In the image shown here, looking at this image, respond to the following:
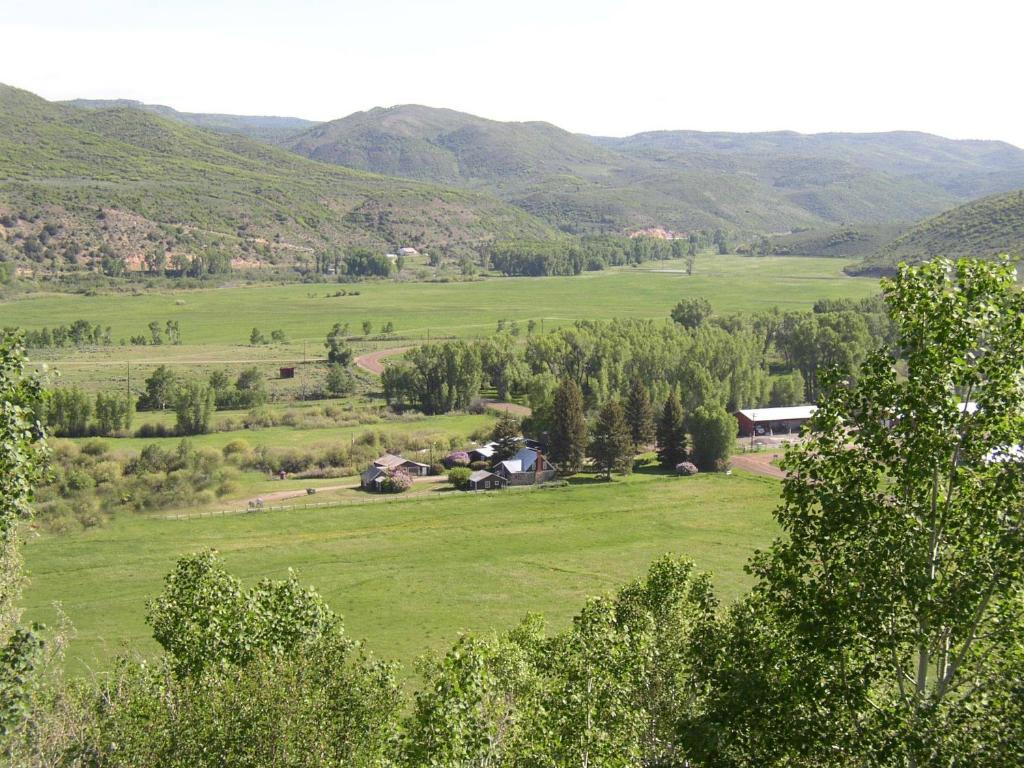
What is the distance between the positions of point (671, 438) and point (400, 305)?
9288 centimetres

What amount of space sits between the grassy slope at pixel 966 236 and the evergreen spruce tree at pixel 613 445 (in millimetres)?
88067

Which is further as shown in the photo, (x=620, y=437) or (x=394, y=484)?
(x=620, y=437)

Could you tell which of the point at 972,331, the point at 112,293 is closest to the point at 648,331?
the point at 972,331

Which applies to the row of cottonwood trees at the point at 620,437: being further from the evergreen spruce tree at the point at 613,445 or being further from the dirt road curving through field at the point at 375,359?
the dirt road curving through field at the point at 375,359

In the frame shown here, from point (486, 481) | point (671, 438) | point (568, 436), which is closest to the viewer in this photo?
point (486, 481)

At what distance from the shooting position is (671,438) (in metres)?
63.9

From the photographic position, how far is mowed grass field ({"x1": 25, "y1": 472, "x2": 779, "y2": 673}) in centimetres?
3606

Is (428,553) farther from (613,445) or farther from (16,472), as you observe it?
(16,472)

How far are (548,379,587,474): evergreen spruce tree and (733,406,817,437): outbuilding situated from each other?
17700mm

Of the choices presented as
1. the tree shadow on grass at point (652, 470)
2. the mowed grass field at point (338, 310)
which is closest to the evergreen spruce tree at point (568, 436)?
the tree shadow on grass at point (652, 470)

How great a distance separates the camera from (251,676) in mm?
15430

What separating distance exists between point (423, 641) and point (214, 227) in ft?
570

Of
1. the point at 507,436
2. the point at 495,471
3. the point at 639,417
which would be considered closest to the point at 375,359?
the point at 507,436

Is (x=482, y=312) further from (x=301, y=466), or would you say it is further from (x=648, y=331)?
(x=301, y=466)
